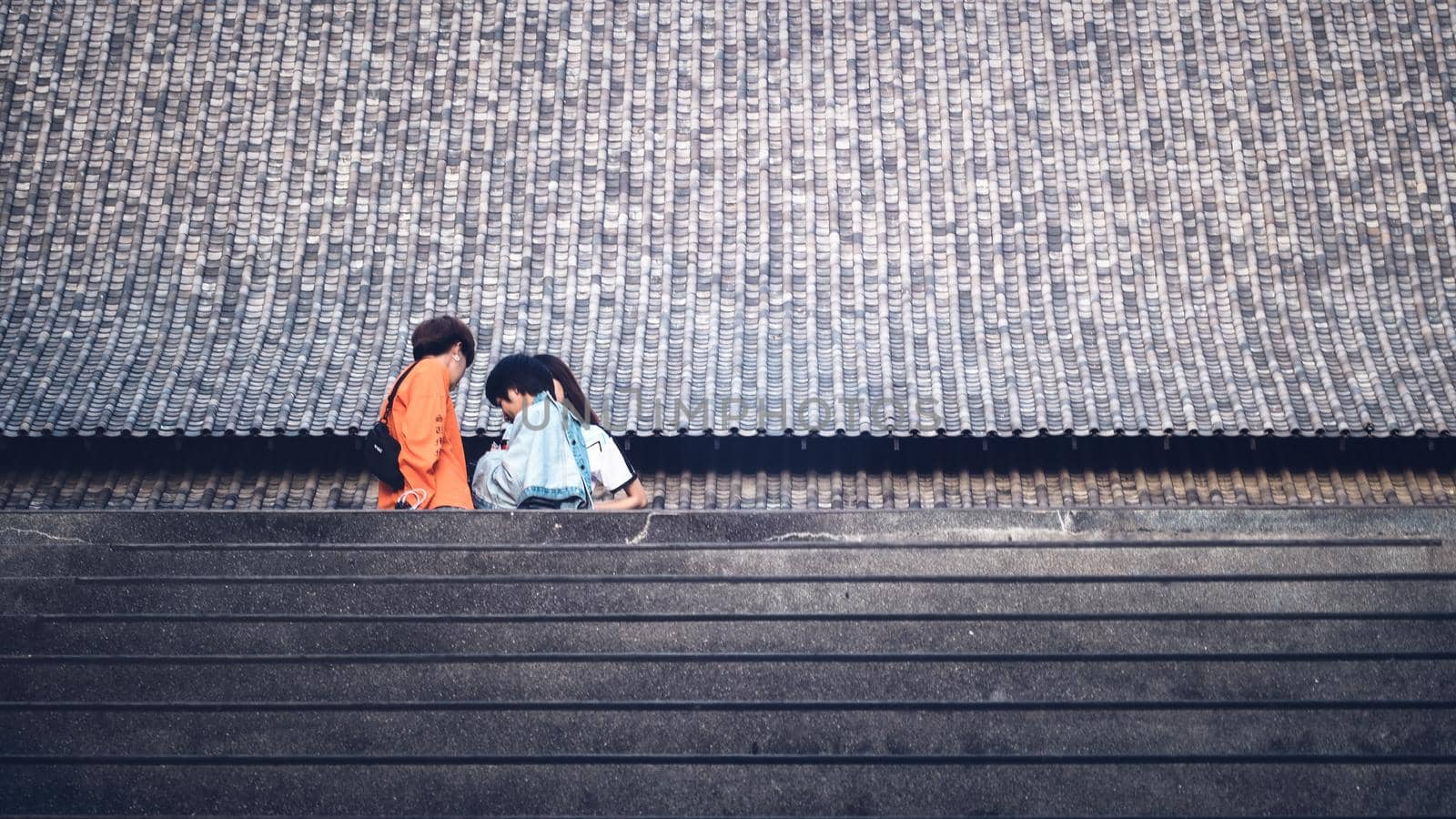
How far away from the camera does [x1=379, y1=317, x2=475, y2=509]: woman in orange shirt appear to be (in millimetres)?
4465

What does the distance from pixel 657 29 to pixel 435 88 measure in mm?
1632

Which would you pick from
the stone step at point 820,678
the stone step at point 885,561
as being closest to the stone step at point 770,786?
the stone step at point 820,678

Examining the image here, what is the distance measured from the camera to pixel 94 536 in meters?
4.68

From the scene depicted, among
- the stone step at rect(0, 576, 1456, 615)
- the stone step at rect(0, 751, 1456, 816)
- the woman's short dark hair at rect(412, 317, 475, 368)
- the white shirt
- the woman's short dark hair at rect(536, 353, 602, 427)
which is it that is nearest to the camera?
the stone step at rect(0, 751, 1456, 816)

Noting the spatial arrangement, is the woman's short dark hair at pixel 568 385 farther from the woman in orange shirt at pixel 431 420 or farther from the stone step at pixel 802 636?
the stone step at pixel 802 636

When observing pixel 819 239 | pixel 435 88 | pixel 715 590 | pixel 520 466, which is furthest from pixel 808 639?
pixel 435 88

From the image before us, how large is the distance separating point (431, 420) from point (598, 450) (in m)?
0.69

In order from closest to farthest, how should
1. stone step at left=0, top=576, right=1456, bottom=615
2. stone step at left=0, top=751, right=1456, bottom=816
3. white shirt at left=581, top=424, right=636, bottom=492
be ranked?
1. stone step at left=0, top=751, right=1456, bottom=816
2. stone step at left=0, top=576, right=1456, bottom=615
3. white shirt at left=581, top=424, right=636, bottom=492

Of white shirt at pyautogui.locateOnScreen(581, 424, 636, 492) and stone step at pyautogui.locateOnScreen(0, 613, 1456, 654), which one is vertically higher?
white shirt at pyautogui.locateOnScreen(581, 424, 636, 492)

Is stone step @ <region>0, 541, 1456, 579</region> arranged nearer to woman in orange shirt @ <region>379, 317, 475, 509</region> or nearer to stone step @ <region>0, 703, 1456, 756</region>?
woman in orange shirt @ <region>379, 317, 475, 509</region>

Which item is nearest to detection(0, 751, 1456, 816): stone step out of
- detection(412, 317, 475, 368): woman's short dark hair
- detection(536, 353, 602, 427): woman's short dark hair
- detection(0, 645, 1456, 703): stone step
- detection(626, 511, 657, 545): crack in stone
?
detection(0, 645, 1456, 703): stone step

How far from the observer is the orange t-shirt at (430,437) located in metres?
4.46

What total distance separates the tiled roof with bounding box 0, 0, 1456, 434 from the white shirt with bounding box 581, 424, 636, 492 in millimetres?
2147

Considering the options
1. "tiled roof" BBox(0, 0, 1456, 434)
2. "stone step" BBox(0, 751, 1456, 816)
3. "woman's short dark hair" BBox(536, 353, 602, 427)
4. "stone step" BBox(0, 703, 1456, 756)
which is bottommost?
"stone step" BBox(0, 751, 1456, 816)
